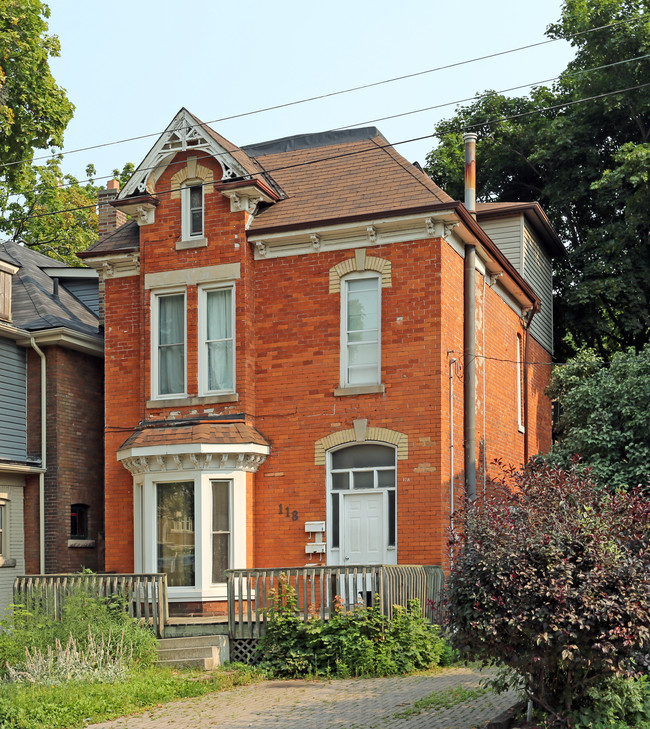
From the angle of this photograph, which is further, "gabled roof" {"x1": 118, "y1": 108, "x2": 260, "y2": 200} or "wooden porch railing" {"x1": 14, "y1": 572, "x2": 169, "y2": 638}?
"gabled roof" {"x1": 118, "y1": 108, "x2": 260, "y2": 200}

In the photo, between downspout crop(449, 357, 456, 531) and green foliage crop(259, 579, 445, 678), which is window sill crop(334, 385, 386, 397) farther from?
green foliage crop(259, 579, 445, 678)

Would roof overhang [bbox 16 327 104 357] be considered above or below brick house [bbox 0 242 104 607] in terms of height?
above

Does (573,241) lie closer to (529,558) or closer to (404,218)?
(404,218)

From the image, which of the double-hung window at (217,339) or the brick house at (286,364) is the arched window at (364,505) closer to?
the brick house at (286,364)

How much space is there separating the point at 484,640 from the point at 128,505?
464 inches

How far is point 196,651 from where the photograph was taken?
16.0 meters

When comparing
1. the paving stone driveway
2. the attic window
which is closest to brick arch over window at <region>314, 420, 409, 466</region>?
the paving stone driveway

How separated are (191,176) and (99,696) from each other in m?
10.7

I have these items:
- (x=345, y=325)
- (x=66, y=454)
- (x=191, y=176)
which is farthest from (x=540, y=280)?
(x=66, y=454)

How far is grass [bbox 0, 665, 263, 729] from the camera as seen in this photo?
12.1 metres

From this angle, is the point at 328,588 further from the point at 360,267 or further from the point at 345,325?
the point at 360,267

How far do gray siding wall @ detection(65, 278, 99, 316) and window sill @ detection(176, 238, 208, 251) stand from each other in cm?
520

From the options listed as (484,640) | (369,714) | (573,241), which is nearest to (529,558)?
(484,640)

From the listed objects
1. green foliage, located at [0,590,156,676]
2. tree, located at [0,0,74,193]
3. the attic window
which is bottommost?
green foliage, located at [0,590,156,676]
